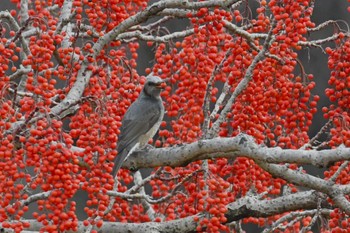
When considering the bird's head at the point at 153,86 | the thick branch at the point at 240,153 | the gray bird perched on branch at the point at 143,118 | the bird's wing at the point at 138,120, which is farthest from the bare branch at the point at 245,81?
the bird's head at the point at 153,86

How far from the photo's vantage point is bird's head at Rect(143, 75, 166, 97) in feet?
23.2

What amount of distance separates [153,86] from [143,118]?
33 centimetres

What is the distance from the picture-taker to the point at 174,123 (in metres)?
5.59

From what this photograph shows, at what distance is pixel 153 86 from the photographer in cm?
723

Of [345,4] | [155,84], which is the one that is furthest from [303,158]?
[345,4]

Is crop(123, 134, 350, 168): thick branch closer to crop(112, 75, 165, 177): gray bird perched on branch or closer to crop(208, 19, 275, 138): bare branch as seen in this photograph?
crop(208, 19, 275, 138): bare branch

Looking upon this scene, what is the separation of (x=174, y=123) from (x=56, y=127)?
1.25 metres

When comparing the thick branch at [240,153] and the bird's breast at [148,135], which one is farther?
the bird's breast at [148,135]

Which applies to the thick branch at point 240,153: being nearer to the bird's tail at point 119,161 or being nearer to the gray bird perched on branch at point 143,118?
the bird's tail at point 119,161

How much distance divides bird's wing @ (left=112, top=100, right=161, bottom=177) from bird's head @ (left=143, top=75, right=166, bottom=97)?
0.32ft

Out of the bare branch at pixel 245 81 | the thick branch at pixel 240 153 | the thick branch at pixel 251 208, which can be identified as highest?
the bare branch at pixel 245 81

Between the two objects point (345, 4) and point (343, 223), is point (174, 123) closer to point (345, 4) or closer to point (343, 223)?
point (343, 223)

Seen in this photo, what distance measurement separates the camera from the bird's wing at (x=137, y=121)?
651 cm

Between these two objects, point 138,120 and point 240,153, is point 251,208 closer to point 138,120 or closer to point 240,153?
point 240,153
